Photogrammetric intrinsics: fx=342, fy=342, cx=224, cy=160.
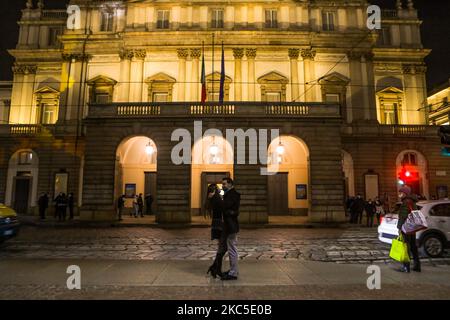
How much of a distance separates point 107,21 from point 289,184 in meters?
22.9

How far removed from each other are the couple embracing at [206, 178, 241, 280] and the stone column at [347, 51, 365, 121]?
26016 mm

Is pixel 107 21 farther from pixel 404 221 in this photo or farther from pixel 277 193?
pixel 404 221

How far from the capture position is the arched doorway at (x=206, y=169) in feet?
87.8

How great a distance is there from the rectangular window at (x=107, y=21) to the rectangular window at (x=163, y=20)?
476 cm

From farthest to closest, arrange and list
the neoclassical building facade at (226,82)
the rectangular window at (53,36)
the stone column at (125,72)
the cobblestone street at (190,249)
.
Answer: the rectangular window at (53,36), the stone column at (125,72), the neoclassical building facade at (226,82), the cobblestone street at (190,249)

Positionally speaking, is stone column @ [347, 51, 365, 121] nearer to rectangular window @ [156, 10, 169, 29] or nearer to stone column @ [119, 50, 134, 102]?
rectangular window @ [156, 10, 169, 29]

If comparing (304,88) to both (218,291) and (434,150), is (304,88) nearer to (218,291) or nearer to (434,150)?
(434,150)

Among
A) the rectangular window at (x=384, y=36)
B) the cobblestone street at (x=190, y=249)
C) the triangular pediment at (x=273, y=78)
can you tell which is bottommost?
the cobblestone street at (x=190, y=249)

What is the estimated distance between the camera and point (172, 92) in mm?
30328

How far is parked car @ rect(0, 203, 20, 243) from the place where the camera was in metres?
11.6

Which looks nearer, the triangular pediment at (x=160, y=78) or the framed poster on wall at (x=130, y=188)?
the framed poster on wall at (x=130, y=188)

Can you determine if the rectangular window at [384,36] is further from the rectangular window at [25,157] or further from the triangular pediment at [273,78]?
the rectangular window at [25,157]

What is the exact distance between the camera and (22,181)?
3138cm

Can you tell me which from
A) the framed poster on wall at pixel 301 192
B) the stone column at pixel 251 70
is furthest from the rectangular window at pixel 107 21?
the framed poster on wall at pixel 301 192
